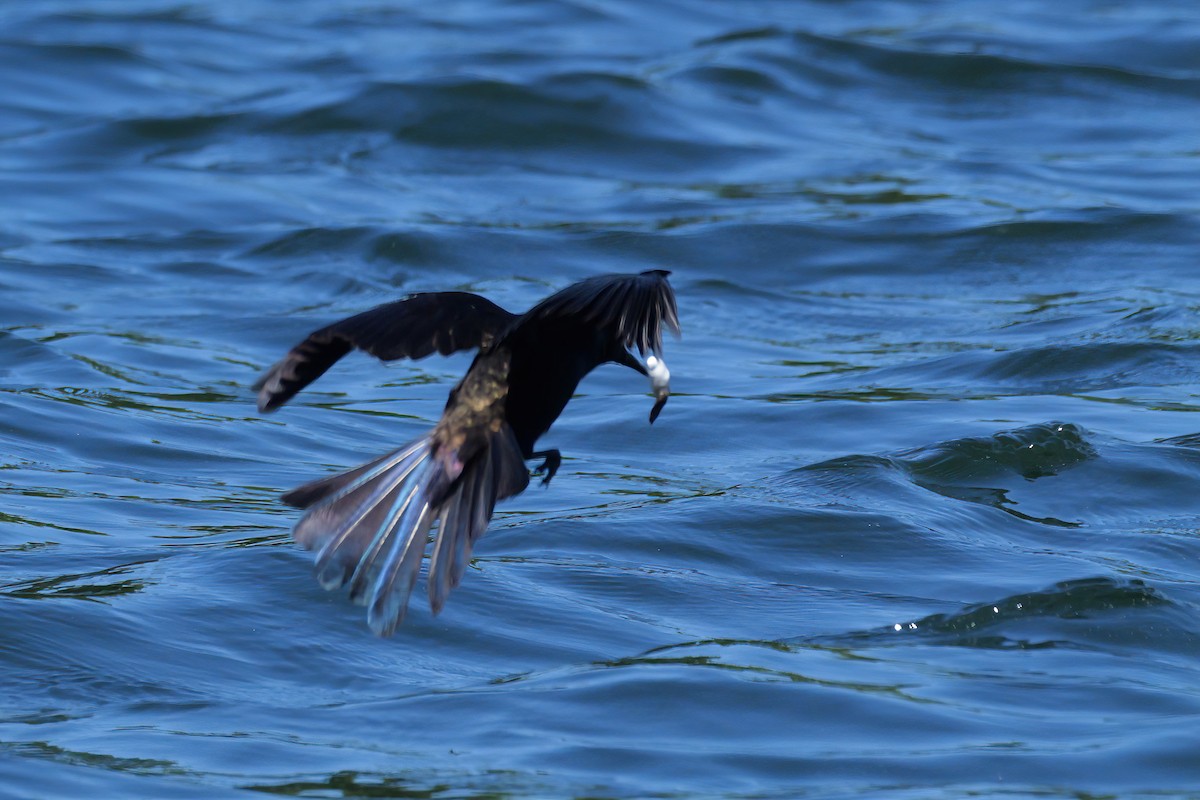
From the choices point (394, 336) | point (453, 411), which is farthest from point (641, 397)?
point (394, 336)

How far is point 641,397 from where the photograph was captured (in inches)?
336

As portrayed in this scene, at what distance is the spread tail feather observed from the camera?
4.23m

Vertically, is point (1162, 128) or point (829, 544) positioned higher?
point (1162, 128)

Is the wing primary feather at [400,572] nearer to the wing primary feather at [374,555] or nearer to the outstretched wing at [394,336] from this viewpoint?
the wing primary feather at [374,555]

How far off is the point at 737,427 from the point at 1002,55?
7574 millimetres

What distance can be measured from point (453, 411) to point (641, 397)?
3.92 meters

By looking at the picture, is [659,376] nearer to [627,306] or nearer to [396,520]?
[627,306]

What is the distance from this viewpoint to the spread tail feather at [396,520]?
13.9 ft

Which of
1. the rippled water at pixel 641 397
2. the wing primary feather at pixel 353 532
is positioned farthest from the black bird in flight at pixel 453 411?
the rippled water at pixel 641 397

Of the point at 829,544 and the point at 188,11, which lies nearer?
the point at 829,544

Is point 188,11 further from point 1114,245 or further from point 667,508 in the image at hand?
point 667,508

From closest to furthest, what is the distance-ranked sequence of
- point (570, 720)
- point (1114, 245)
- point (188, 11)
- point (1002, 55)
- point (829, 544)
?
point (570, 720)
point (829, 544)
point (1114, 245)
point (1002, 55)
point (188, 11)

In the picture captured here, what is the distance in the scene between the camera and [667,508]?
674 cm

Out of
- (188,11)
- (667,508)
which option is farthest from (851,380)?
(188,11)
